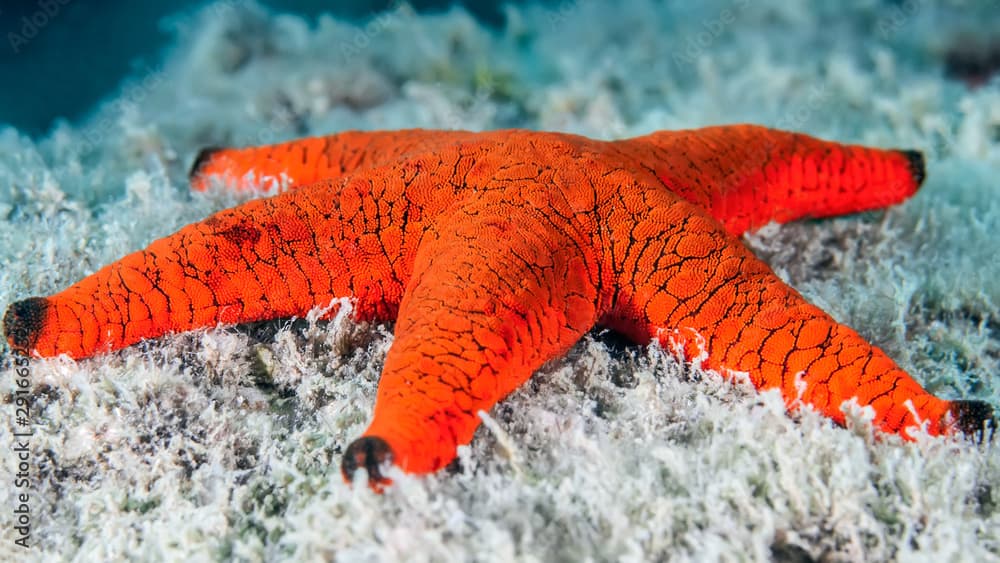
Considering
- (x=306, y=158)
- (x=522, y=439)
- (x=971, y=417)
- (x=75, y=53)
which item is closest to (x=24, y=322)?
(x=306, y=158)

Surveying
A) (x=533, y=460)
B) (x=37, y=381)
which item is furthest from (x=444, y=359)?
(x=37, y=381)

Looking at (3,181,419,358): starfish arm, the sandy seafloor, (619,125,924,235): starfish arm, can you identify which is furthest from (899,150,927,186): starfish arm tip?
(3,181,419,358): starfish arm

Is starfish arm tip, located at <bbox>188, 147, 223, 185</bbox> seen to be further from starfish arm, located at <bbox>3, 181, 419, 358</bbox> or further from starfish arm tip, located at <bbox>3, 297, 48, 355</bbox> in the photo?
starfish arm tip, located at <bbox>3, 297, 48, 355</bbox>

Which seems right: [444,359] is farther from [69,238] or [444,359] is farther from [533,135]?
[69,238]

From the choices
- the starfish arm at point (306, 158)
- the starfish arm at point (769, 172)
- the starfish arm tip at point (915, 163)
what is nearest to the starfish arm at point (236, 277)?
the starfish arm at point (306, 158)

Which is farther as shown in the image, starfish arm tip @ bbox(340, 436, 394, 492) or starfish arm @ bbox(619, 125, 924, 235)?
starfish arm @ bbox(619, 125, 924, 235)

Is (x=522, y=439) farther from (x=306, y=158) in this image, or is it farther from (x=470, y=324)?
(x=306, y=158)
